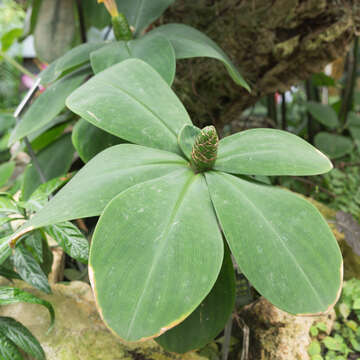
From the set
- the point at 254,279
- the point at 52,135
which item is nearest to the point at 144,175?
the point at 254,279

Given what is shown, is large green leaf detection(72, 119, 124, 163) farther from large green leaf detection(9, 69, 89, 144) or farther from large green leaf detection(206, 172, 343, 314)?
large green leaf detection(206, 172, 343, 314)

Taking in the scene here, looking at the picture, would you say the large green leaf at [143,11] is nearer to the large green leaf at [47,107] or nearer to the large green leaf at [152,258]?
the large green leaf at [47,107]

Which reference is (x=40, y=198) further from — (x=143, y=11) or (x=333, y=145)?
(x=333, y=145)

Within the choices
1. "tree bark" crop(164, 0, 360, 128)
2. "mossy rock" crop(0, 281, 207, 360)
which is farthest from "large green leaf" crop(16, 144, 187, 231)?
"tree bark" crop(164, 0, 360, 128)

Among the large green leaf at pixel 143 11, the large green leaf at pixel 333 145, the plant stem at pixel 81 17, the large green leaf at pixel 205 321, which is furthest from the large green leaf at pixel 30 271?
the large green leaf at pixel 333 145

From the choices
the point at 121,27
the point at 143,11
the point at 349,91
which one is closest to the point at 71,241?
the point at 121,27

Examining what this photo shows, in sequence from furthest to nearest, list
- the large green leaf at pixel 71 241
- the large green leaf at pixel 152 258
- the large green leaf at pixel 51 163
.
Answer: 1. the large green leaf at pixel 51 163
2. the large green leaf at pixel 71 241
3. the large green leaf at pixel 152 258
